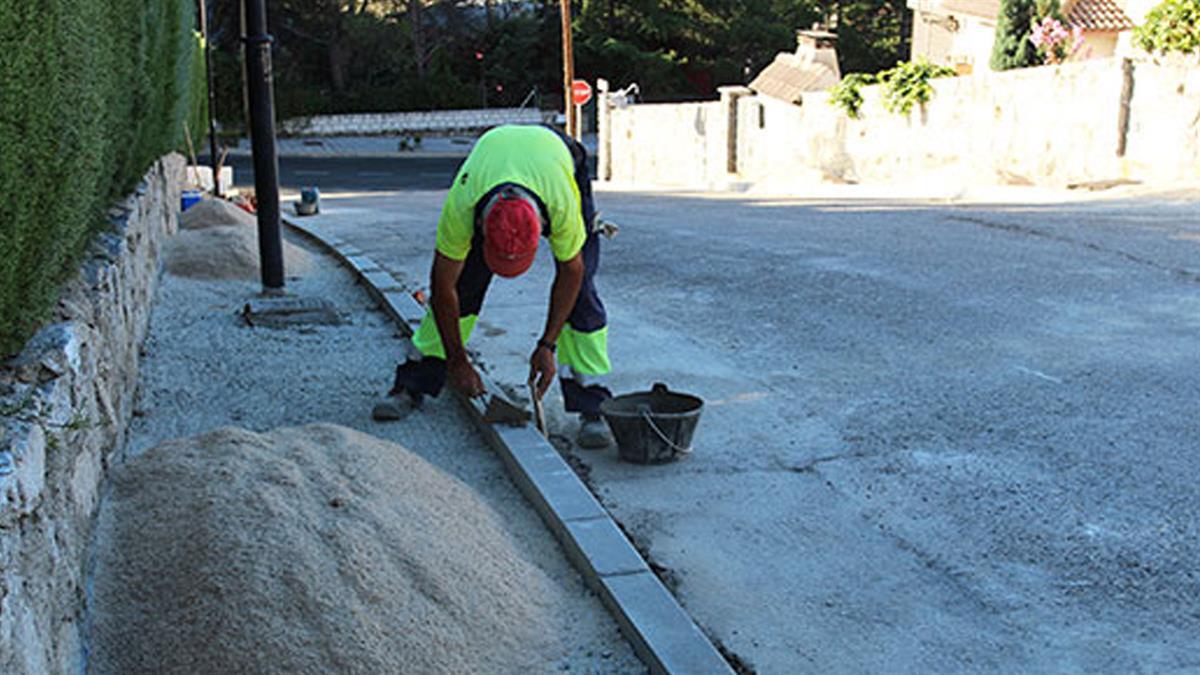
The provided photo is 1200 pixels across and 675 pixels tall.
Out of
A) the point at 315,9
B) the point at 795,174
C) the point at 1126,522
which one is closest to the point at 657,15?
the point at 315,9

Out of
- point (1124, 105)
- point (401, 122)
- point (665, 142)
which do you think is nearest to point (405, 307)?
point (1124, 105)

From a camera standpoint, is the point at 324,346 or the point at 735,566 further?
the point at 324,346

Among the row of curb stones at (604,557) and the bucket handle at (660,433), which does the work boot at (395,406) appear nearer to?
the row of curb stones at (604,557)

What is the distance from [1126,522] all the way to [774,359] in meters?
2.66

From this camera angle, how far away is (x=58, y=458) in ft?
9.75

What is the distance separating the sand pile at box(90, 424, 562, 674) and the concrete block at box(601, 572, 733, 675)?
0.21m

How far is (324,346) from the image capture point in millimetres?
6766

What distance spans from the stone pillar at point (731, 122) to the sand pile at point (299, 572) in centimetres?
2438

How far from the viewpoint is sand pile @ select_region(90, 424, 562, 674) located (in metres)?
2.92

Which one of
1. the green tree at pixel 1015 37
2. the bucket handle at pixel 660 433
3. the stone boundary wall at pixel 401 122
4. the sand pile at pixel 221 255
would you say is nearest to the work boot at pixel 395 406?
the bucket handle at pixel 660 433

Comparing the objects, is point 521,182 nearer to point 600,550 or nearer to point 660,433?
point 660,433

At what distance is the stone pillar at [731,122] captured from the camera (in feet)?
89.7

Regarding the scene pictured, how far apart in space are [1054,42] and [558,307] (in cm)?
2179

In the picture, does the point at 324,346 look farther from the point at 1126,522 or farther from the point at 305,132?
the point at 305,132
